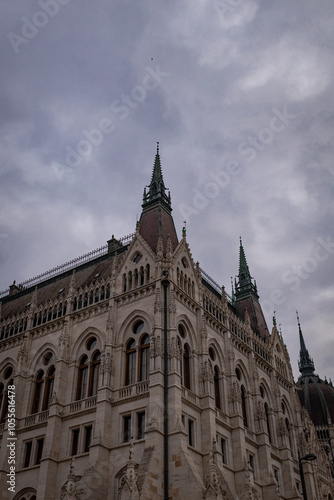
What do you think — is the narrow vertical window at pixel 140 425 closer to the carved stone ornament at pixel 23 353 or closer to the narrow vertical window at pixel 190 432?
the narrow vertical window at pixel 190 432

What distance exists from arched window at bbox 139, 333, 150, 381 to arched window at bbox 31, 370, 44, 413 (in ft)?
33.2

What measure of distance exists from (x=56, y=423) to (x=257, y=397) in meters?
18.5

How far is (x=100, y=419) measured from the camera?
1582 inches

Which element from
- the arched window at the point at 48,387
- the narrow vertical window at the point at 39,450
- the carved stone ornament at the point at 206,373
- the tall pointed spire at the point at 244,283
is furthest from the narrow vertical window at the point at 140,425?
the tall pointed spire at the point at 244,283

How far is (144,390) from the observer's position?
4047 cm

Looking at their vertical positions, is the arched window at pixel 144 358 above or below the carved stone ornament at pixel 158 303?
below

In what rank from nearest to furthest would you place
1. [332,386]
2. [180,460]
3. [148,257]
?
[180,460]
[148,257]
[332,386]

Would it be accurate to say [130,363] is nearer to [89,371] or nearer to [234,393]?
[89,371]

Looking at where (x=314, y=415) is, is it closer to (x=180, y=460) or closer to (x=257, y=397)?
(x=257, y=397)

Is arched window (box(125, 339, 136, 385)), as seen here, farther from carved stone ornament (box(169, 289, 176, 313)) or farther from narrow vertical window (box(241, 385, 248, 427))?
narrow vertical window (box(241, 385, 248, 427))

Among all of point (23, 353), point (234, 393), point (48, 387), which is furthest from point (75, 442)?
point (234, 393)

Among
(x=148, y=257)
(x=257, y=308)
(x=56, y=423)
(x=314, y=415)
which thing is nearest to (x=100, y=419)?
(x=56, y=423)

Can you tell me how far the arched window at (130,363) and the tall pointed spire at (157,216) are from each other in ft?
25.9

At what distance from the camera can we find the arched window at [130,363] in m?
42.5
